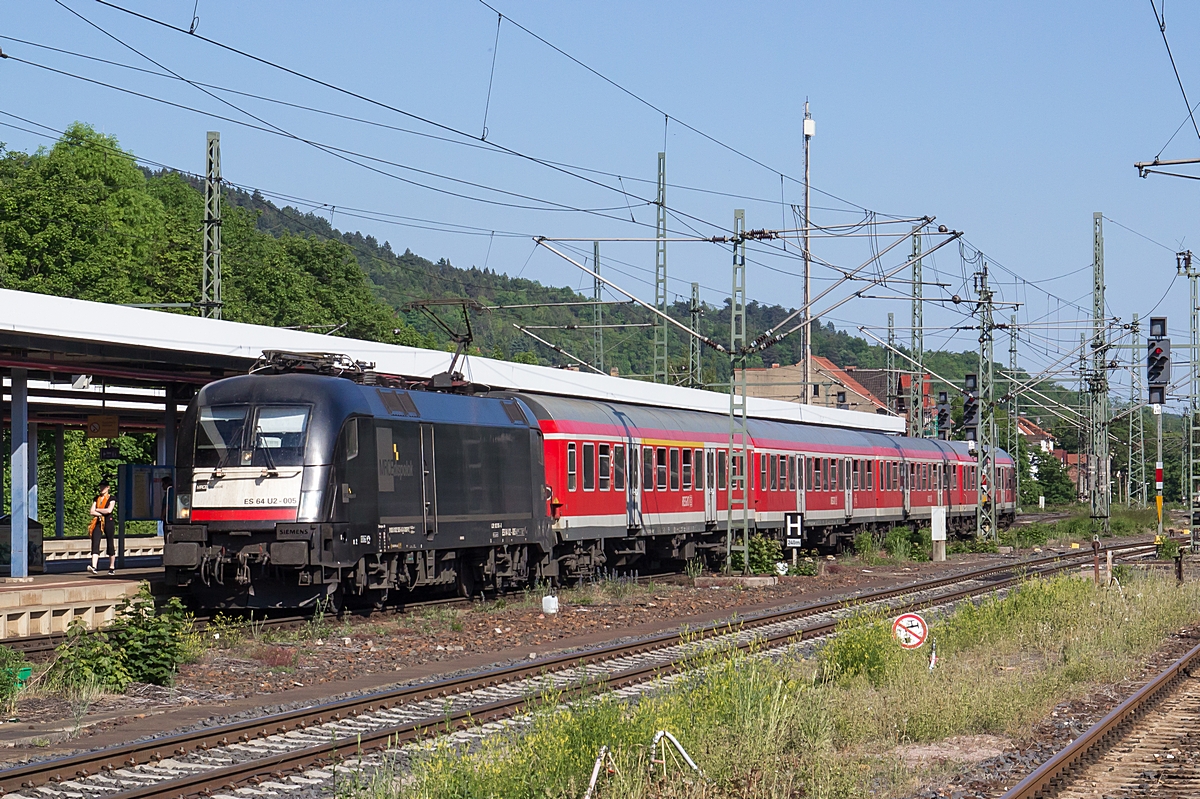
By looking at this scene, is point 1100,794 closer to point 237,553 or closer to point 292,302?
point 237,553

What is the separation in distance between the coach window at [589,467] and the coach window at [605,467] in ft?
1.08

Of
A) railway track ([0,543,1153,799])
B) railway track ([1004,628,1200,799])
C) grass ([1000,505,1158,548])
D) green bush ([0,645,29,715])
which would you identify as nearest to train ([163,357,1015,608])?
green bush ([0,645,29,715])

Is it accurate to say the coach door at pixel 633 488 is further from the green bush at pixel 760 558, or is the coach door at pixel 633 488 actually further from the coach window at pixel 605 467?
the green bush at pixel 760 558

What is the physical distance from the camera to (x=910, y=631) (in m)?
15.2

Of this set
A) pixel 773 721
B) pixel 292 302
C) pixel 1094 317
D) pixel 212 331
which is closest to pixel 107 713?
pixel 773 721

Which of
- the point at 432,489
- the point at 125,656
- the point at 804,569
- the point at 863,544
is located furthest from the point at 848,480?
the point at 125,656

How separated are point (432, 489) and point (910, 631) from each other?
9078 millimetres

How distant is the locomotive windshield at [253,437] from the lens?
19156 mm

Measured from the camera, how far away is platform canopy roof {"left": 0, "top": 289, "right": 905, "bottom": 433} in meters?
Answer: 19.0

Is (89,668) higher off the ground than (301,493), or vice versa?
(301,493)

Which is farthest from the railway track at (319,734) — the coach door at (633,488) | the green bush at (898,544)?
the green bush at (898,544)

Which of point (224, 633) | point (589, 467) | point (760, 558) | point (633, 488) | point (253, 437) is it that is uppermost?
point (253, 437)

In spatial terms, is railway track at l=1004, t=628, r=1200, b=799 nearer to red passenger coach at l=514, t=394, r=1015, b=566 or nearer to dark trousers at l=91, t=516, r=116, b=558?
red passenger coach at l=514, t=394, r=1015, b=566

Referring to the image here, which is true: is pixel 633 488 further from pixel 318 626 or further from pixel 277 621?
pixel 318 626
